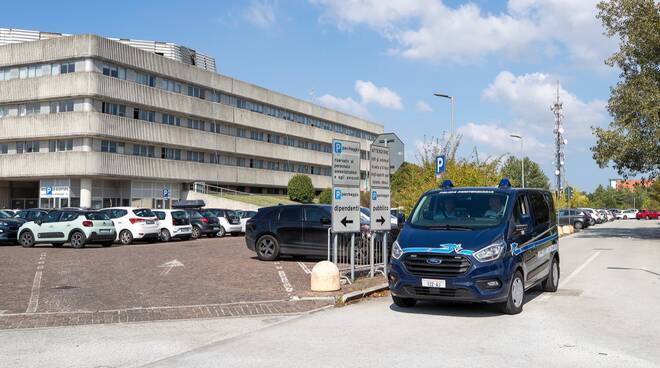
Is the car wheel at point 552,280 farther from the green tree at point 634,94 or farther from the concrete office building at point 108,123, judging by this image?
the concrete office building at point 108,123

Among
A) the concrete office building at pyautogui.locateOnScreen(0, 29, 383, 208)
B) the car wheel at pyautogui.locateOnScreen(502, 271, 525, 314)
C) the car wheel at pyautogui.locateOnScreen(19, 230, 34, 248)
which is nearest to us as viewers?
the car wheel at pyautogui.locateOnScreen(502, 271, 525, 314)

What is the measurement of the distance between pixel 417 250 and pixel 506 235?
1349 mm

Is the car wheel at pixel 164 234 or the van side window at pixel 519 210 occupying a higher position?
the van side window at pixel 519 210

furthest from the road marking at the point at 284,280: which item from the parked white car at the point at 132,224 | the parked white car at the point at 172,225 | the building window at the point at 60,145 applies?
the building window at the point at 60,145

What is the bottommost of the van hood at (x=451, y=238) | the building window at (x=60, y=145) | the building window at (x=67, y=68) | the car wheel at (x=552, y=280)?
the car wheel at (x=552, y=280)

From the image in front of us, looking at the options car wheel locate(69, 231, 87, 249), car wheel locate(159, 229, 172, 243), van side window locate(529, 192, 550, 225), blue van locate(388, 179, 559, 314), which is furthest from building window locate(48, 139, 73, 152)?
blue van locate(388, 179, 559, 314)

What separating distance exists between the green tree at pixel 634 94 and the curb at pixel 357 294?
74.5 feet

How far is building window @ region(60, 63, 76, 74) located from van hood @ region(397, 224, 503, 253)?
48045 mm

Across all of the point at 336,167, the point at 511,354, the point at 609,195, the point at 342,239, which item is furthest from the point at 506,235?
the point at 609,195

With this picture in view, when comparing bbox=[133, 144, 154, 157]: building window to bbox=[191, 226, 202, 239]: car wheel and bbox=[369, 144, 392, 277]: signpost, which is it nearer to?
bbox=[191, 226, 202, 239]: car wheel

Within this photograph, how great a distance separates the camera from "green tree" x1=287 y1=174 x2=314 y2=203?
241 ft

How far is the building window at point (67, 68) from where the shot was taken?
51062mm

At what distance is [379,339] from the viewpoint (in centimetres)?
763

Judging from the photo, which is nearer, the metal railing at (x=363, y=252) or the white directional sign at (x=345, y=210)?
Result: the white directional sign at (x=345, y=210)
